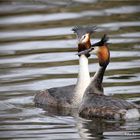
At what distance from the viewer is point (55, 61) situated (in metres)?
18.2

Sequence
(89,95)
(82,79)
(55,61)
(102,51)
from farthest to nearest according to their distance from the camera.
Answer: (55,61), (82,79), (102,51), (89,95)

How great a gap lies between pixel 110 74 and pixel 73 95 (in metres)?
2.00

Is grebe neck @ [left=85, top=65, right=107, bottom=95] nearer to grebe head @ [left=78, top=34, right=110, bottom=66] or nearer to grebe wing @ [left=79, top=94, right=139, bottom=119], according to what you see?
grebe head @ [left=78, top=34, right=110, bottom=66]

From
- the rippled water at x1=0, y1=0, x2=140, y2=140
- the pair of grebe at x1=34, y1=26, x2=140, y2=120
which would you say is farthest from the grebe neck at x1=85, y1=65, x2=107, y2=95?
the rippled water at x1=0, y1=0, x2=140, y2=140

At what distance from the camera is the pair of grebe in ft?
45.9

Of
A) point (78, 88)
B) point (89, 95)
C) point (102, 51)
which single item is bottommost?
point (89, 95)

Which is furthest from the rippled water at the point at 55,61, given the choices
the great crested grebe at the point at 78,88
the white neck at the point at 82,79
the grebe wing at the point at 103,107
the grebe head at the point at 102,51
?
the grebe head at the point at 102,51

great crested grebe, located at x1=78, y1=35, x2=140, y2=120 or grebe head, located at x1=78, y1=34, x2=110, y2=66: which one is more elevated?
grebe head, located at x1=78, y1=34, x2=110, y2=66

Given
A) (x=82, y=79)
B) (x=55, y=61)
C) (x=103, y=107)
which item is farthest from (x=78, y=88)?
(x=55, y=61)

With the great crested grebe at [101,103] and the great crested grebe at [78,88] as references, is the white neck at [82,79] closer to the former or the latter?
the great crested grebe at [78,88]

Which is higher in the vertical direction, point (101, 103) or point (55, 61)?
point (55, 61)

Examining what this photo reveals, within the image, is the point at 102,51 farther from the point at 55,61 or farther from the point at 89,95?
the point at 55,61

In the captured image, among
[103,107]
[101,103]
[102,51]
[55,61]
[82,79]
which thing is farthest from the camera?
[55,61]

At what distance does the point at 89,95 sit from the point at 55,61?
3526 mm
